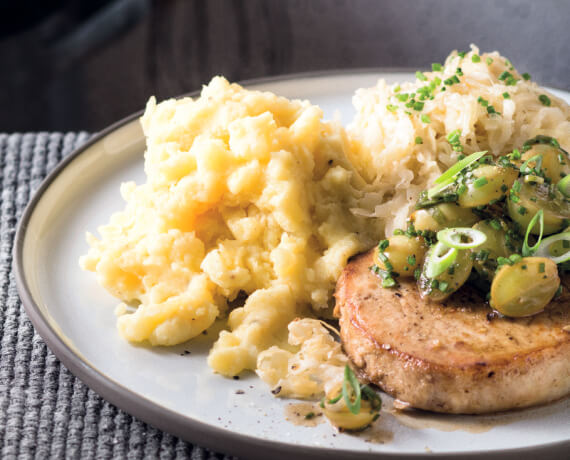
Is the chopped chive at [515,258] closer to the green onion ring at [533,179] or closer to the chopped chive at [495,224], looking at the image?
the chopped chive at [495,224]

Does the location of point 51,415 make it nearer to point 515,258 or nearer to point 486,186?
point 515,258

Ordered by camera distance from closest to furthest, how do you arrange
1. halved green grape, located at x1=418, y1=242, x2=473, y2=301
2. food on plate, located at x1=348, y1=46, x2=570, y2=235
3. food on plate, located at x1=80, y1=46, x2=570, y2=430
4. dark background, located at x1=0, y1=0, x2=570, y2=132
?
food on plate, located at x1=80, y1=46, x2=570, y2=430, halved green grape, located at x1=418, y1=242, x2=473, y2=301, food on plate, located at x1=348, y1=46, x2=570, y2=235, dark background, located at x1=0, y1=0, x2=570, y2=132

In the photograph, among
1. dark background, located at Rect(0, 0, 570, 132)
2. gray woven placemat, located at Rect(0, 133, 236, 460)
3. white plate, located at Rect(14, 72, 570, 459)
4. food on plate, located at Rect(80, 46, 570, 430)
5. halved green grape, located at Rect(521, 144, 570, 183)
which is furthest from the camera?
dark background, located at Rect(0, 0, 570, 132)

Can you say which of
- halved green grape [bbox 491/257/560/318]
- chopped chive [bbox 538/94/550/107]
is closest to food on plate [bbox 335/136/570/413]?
halved green grape [bbox 491/257/560/318]

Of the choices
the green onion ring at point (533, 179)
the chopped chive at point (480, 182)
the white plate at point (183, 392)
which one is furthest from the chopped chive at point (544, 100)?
the white plate at point (183, 392)

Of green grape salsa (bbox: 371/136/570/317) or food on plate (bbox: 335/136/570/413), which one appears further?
green grape salsa (bbox: 371/136/570/317)

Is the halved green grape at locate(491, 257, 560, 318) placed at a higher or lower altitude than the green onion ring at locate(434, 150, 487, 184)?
lower

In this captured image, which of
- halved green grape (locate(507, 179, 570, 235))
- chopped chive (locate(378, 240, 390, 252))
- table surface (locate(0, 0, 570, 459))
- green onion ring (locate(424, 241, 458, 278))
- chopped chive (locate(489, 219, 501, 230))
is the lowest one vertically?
table surface (locate(0, 0, 570, 459))

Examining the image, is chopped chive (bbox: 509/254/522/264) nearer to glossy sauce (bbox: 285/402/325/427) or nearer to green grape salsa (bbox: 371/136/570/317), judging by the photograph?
green grape salsa (bbox: 371/136/570/317)

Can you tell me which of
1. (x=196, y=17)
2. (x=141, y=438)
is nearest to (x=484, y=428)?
(x=141, y=438)
